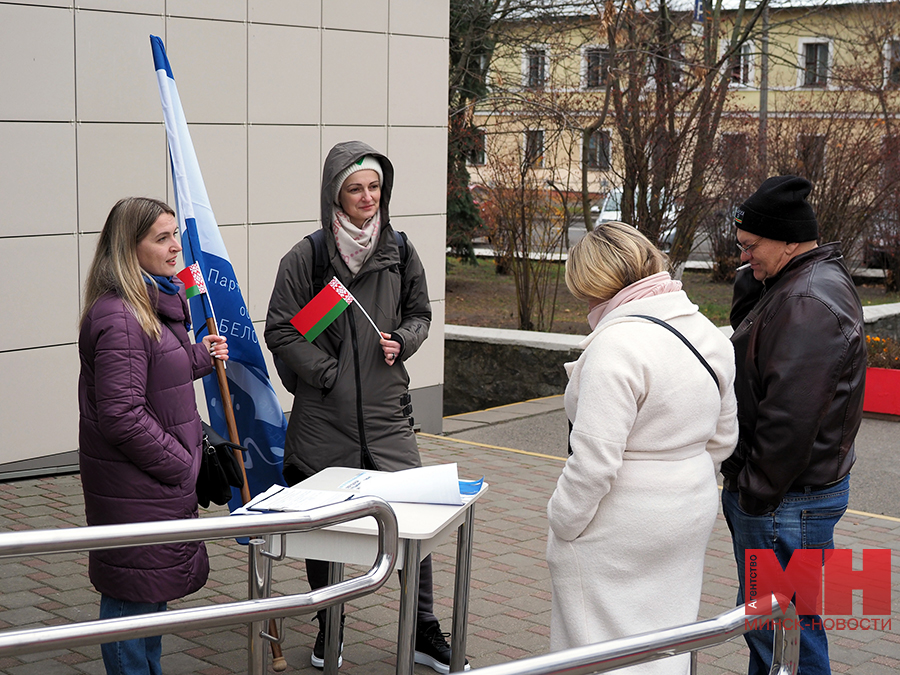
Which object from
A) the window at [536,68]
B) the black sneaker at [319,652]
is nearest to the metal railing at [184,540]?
Result: the black sneaker at [319,652]

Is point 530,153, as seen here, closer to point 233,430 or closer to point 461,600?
point 233,430

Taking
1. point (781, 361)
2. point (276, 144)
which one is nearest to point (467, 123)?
point (276, 144)

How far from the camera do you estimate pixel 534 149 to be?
1470 cm

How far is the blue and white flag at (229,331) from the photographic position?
182 inches

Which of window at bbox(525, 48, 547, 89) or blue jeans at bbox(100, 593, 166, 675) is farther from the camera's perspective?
window at bbox(525, 48, 547, 89)

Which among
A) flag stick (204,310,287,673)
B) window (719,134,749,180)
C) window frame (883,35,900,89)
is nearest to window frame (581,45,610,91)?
window (719,134,749,180)

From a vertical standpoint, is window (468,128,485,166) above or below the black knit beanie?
above

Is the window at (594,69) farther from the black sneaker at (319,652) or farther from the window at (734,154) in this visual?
the black sneaker at (319,652)

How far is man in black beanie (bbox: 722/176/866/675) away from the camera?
10.2ft

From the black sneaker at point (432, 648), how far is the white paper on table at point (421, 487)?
3.38 ft

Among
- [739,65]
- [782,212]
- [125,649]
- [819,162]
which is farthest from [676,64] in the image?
[125,649]

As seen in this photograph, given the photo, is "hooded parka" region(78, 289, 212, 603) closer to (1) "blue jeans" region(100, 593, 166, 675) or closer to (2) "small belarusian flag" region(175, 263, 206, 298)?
(1) "blue jeans" region(100, 593, 166, 675)

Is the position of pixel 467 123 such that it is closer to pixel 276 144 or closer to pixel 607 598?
pixel 276 144
